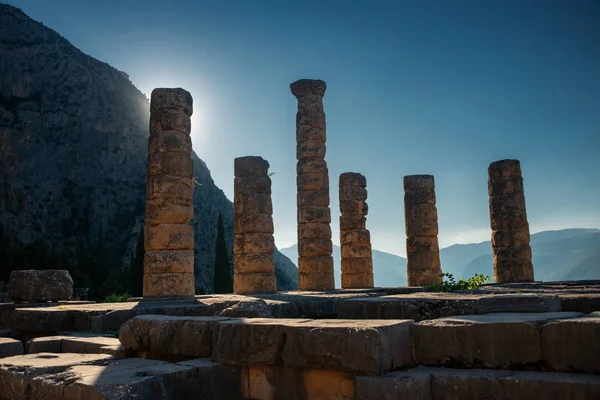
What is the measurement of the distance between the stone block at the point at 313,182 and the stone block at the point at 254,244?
10.9ft

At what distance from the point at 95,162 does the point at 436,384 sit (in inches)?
2875

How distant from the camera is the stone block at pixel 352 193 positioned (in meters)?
21.0

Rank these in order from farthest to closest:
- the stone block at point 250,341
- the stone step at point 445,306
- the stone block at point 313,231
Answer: the stone block at point 313,231 → the stone step at point 445,306 → the stone block at point 250,341

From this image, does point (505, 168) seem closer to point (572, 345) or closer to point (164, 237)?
point (164, 237)

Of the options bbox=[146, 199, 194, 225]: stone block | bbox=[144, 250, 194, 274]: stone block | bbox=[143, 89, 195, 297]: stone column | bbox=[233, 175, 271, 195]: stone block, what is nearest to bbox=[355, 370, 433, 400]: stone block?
bbox=[143, 89, 195, 297]: stone column

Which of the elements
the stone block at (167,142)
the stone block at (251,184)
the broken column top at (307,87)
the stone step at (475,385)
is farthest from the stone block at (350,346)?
the broken column top at (307,87)

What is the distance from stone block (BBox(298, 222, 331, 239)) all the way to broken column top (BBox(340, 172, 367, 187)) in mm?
3110

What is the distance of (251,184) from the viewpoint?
634 inches

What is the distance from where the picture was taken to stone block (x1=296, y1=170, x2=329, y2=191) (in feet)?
61.6

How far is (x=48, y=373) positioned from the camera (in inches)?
165

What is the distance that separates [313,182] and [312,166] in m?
0.62

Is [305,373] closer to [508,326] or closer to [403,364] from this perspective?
[403,364]

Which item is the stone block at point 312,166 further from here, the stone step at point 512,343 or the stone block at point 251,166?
the stone step at point 512,343

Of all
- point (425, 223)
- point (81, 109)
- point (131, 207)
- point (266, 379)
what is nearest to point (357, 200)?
point (425, 223)
